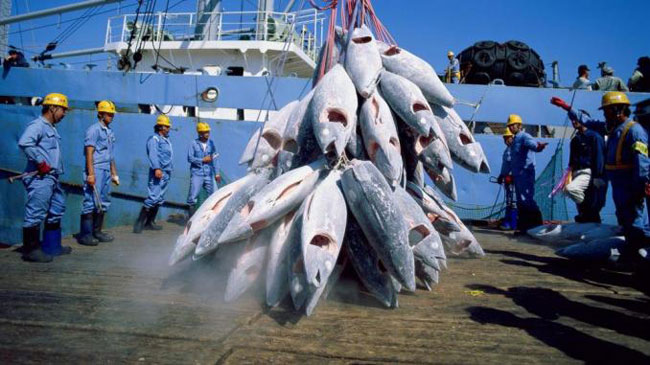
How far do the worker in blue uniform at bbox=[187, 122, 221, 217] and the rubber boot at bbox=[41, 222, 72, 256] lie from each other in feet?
11.3

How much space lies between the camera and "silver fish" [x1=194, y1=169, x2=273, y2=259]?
3061 mm

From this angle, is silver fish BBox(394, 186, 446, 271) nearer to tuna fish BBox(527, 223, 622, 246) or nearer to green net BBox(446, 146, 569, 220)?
tuna fish BBox(527, 223, 622, 246)

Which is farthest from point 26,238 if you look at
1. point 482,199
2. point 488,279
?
point 482,199

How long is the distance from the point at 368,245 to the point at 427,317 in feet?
2.00

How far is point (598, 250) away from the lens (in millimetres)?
4516

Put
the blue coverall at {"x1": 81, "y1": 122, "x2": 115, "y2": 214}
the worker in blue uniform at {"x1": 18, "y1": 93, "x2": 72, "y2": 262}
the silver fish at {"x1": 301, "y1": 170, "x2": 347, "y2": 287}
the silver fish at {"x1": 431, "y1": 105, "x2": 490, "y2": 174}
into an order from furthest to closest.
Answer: the blue coverall at {"x1": 81, "y1": 122, "x2": 115, "y2": 214}
the worker in blue uniform at {"x1": 18, "y1": 93, "x2": 72, "y2": 262}
the silver fish at {"x1": 431, "y1": 105, "x2": 490, "y2": 174}
the silver fish at {"x1": 301, "y1": 170, "x2": 347, "y2": 287}

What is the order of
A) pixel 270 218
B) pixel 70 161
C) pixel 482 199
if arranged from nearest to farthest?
pixel 270 218 < pixel 482 199 < pixel 70 161

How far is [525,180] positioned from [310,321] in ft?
20.4

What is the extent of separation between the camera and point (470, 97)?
11.3 meters

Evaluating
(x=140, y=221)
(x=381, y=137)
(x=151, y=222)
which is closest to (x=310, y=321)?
(x=381, y=137)

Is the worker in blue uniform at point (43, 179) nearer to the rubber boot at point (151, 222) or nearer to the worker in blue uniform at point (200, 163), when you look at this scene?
the rubber boot at point (151, 222)

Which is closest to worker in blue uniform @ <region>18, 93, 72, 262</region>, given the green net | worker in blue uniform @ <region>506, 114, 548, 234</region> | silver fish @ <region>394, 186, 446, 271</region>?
silver fish @ <region>394, 186, 446, 271</region>

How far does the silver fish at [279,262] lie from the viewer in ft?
8.86

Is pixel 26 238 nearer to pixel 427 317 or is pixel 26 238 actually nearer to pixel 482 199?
pixel 427 317
